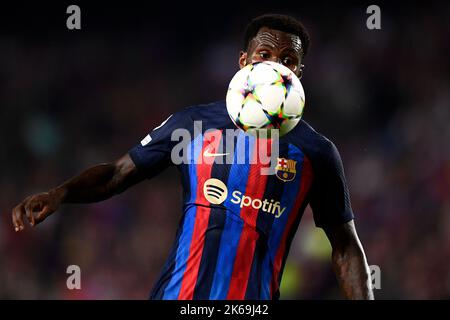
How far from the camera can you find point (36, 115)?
9438 mm

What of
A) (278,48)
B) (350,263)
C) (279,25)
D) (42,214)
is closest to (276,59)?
(278,48)

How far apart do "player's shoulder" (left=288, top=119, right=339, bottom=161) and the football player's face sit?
1.12 ft

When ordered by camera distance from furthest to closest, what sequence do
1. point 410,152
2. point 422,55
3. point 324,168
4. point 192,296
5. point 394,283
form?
point 422,55 < point 410,152 < point 394,283 < point 324,168 < point 192,296

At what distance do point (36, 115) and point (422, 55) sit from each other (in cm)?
462

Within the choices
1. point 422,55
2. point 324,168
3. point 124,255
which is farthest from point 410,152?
point 324,168

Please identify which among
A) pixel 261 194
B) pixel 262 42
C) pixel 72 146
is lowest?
pixel 72 146

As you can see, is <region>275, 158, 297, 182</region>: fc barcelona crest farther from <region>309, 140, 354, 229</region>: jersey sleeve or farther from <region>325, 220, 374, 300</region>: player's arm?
<region>325, 220, 374, 300</region>: player's arm

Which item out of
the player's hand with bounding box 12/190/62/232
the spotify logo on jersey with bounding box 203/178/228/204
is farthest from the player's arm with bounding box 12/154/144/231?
the spotify logo on jersey with bounding box 203/178/228/204

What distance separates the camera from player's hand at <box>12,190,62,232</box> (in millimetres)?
3510

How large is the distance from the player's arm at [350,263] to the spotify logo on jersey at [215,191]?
24.8 inches

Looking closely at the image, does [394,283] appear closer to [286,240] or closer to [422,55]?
[422,55]

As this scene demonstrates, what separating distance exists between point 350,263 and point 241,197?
685 millimetres

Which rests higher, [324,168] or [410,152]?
[324,168]

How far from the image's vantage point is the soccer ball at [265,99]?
3650 mm
